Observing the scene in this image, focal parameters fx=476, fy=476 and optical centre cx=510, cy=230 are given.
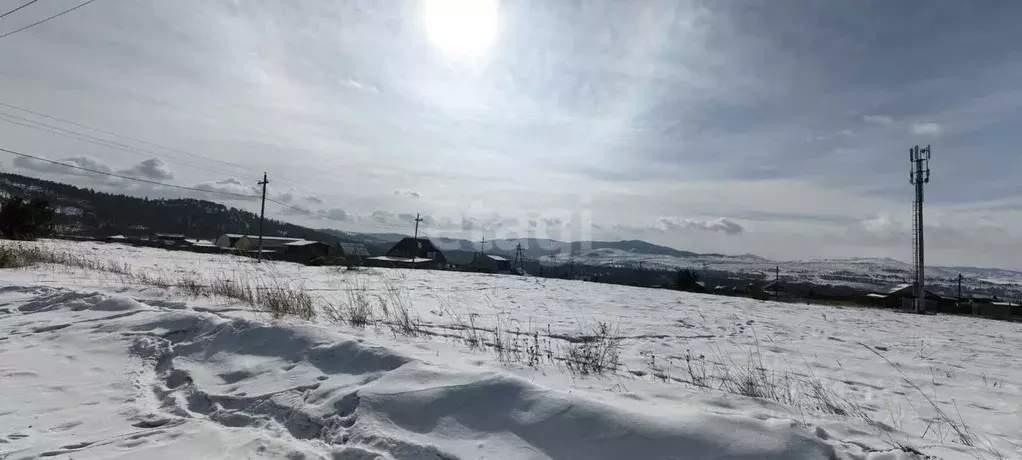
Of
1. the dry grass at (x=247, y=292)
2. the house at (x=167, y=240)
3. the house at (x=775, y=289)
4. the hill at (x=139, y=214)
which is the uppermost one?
the hill at (x=139, y=214)

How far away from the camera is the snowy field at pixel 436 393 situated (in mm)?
2719

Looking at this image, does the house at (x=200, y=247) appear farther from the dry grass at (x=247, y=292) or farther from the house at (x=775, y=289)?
the house at (x=775, y=289)

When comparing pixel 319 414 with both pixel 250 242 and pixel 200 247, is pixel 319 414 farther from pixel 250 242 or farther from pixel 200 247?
pixel 200 247

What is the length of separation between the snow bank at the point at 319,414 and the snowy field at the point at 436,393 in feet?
0.04

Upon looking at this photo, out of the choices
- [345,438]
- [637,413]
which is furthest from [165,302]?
[637,413]

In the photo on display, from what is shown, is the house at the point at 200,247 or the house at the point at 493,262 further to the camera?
the house at the point at 493,262

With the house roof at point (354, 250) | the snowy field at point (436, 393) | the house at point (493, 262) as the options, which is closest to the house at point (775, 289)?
the house at point (493, 262)

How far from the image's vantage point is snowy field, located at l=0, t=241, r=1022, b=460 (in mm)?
2719

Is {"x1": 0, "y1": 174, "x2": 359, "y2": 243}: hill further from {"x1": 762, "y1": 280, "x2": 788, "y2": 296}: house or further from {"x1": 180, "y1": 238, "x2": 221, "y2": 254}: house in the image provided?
{"x1": 762, "y1": 280, "x2": 788, "y2": 296}: house

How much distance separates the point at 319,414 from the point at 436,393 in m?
0.77

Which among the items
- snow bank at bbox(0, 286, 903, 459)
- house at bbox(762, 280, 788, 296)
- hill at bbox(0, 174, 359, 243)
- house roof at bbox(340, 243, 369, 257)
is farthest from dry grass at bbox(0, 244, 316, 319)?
hill at bbox(0, 174, 359, 243)

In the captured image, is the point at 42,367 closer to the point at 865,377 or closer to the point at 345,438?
the point at 345,438

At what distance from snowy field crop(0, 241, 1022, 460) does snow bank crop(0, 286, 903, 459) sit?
0.01 meters

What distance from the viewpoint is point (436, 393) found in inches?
129
